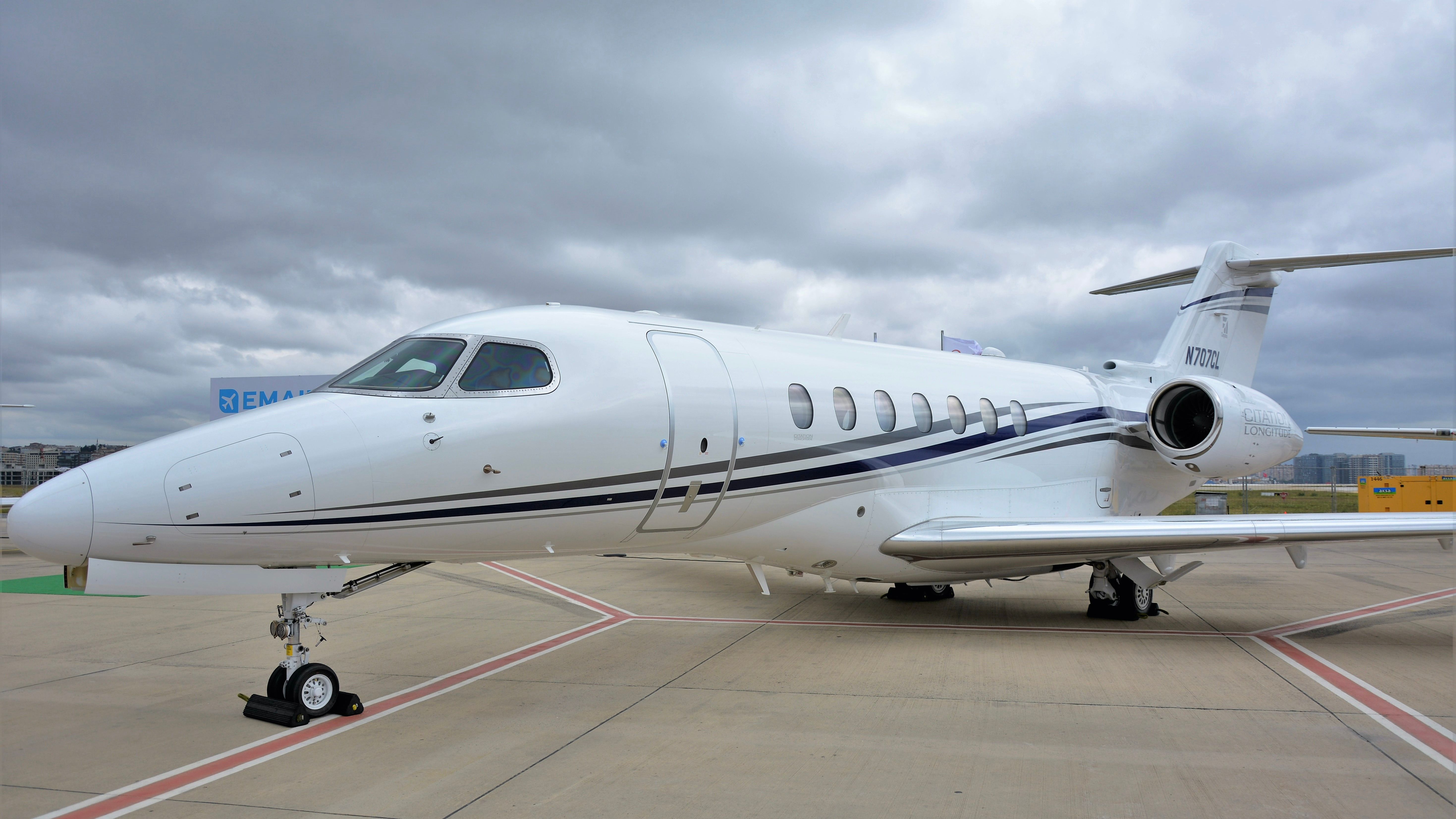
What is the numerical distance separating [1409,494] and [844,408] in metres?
27.2

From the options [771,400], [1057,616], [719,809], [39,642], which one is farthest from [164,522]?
[1057,616]

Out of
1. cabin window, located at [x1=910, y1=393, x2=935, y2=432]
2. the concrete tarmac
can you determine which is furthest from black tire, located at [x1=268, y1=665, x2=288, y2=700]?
cabin window, located at [x1=910, y1=393, x2=935, y2=432]

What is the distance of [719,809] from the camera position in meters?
4.39

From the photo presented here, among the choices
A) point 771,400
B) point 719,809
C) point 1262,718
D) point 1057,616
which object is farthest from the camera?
point 1057,616

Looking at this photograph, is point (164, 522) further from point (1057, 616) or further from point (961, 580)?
point (1057, 616)

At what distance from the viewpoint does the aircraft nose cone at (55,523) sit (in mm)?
4922

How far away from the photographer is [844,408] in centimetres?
854

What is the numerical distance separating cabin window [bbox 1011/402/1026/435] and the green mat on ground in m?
11.9

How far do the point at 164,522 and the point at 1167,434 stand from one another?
11.3 m

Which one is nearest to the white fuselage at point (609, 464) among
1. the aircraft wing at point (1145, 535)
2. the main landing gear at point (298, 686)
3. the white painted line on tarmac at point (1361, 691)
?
the aircraft wing at point (1145, 535)

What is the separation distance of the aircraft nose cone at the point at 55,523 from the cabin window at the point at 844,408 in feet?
19.2

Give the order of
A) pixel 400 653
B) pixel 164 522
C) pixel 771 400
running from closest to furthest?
pixel 164 522 → pixel 771 400 → pixel 400 653

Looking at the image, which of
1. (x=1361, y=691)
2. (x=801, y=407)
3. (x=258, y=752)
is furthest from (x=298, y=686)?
(x=1361, y=691)

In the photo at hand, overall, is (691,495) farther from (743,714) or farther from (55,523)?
(55,523)
